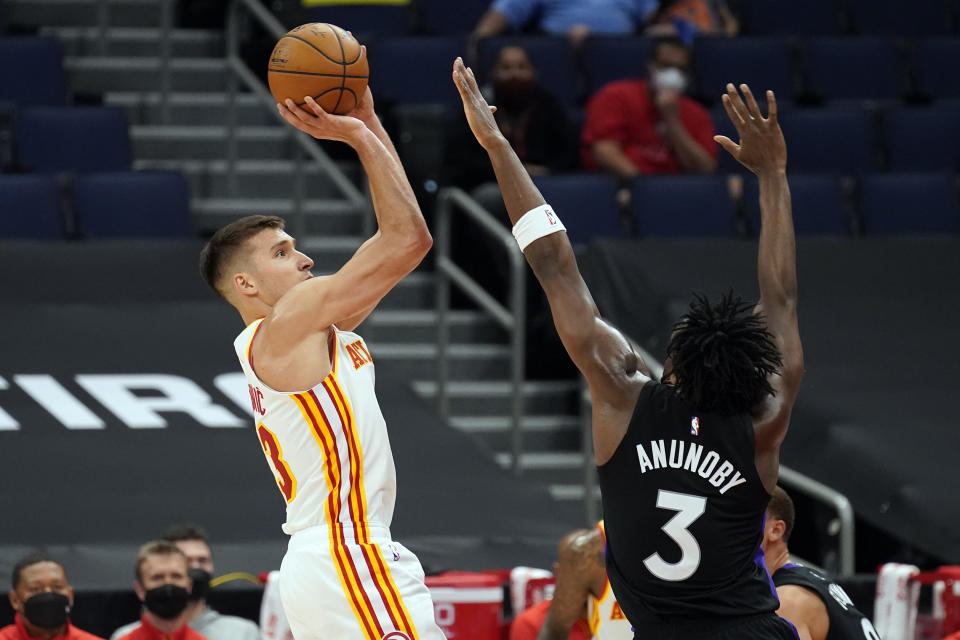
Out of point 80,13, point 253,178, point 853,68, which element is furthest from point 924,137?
point 80,13

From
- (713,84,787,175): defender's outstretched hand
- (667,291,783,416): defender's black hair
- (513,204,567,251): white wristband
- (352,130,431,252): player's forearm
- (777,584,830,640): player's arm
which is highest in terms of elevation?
(713,84,787,175): defender's outstretched hand

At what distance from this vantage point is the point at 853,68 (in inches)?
454

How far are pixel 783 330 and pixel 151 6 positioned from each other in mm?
8427

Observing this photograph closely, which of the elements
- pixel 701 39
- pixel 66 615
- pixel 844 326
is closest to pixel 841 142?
pixel 701 39

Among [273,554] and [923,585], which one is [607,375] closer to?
[923,585]

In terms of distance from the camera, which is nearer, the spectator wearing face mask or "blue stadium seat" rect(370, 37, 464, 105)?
the spectator wearing face mask

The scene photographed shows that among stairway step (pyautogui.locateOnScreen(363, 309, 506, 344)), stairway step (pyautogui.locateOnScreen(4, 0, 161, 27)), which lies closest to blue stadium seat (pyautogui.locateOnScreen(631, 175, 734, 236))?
stairway step (pyautogui.locateOnScreen(363, 309, 506, 344))

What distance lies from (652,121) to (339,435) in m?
6.36

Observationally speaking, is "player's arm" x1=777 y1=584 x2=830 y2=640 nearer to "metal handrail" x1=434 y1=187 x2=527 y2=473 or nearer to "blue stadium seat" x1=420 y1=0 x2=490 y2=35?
"metal handrail" x1=434 y1=187 x2=527 y2=473

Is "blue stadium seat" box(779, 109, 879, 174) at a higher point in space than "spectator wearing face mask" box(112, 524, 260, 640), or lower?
higher

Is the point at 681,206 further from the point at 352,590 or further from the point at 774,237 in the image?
the point at 352,590

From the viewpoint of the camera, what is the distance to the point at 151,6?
1171 centimetres

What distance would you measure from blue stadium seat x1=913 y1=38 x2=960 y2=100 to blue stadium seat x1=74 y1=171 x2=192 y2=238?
17.4ft

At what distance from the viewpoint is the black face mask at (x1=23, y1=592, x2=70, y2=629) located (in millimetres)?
6297
